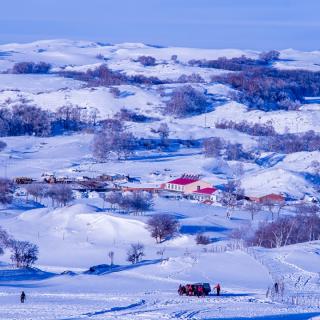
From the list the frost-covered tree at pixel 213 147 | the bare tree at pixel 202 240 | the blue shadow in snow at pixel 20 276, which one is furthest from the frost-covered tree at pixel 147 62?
the blue shadow in snow at pixel 20 276

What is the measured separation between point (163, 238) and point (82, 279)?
8.08 meters

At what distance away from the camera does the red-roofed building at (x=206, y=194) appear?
33.3 meters

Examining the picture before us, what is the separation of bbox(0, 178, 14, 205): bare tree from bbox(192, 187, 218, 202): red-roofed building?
7062 millimetres

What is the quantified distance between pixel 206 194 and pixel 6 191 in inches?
305

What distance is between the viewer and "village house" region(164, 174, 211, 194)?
3475 centimetres

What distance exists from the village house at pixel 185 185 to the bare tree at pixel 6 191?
6322 mm

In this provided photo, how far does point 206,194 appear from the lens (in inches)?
1332

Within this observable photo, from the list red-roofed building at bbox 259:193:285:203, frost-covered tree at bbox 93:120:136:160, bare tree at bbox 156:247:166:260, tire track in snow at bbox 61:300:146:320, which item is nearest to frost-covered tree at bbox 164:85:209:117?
frost-covered tree at bbox 93:120:136:160

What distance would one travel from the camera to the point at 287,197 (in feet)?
112

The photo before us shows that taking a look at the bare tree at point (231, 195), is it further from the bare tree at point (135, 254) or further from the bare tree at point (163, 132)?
the bare tree at point (163, 132)

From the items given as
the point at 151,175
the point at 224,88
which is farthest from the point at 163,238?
the point at 224,88

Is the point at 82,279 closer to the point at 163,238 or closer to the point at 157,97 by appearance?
the point at 163,238

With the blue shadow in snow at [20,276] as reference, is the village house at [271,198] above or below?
below

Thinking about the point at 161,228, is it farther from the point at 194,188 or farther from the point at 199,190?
the point at 194,188
